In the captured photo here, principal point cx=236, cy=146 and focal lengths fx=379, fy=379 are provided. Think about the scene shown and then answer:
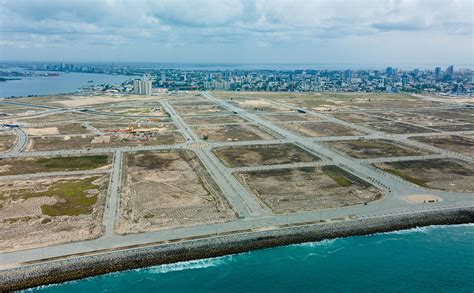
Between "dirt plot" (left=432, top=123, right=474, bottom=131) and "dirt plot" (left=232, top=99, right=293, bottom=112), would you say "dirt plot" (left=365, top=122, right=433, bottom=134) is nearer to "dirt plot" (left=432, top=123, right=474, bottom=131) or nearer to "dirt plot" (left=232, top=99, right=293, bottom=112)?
"dirt plot" (left=432, top=123, right=474, bottom=131)

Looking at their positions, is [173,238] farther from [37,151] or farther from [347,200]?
[37,151]

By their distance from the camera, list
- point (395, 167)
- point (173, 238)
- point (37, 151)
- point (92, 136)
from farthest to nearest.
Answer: point (92, 136), point (37, 151), point (395, 167), point (173, 238)

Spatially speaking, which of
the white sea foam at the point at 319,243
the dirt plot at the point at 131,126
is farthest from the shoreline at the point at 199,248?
the dirt plot at the point at 131,126

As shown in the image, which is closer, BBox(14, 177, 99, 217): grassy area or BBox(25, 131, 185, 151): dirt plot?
BBox(14, 177, 99, 217): grassy area

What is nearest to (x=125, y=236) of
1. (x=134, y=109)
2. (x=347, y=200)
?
(x=347, y=200)

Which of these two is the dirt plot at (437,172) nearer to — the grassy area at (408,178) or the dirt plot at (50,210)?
the grassy area at (408,178)

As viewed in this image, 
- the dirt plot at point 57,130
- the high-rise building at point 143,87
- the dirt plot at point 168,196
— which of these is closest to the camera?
the dirt plot at point 168,196

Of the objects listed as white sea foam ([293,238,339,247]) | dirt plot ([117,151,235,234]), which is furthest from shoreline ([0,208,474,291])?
dirt plot ([117,151,235,234])
